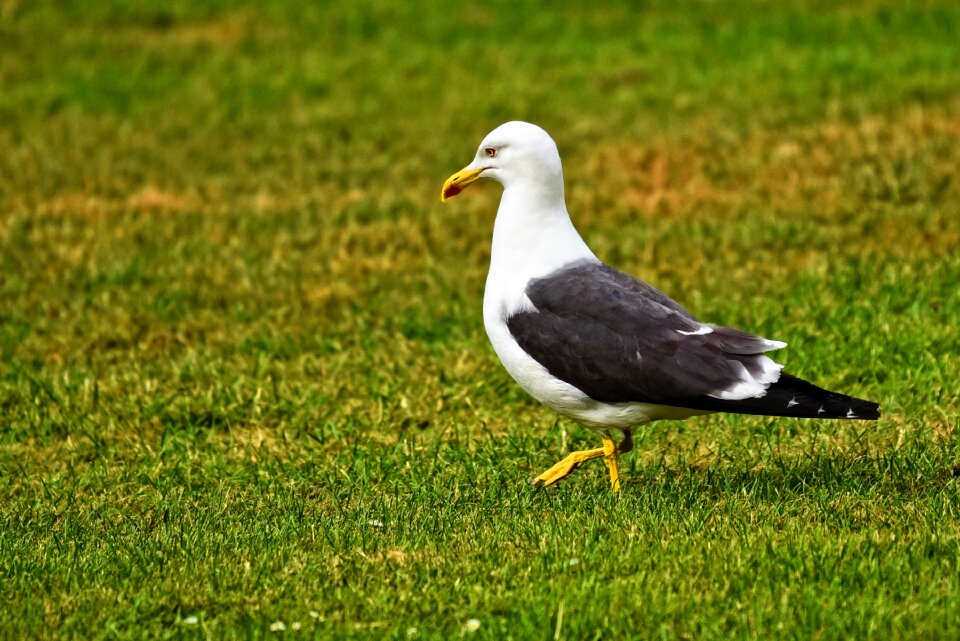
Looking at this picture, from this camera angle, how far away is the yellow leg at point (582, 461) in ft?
20.0

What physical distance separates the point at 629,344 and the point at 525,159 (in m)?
1.06

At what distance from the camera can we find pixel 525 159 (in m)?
6.22

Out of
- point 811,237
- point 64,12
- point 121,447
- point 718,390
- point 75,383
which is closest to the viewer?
point 718,390

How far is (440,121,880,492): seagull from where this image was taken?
5.47 metres

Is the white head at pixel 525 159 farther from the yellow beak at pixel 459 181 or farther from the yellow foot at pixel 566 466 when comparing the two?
the yellow foot at pixel 566 466

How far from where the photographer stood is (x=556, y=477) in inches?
244

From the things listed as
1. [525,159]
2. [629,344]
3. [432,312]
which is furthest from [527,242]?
[432,312]

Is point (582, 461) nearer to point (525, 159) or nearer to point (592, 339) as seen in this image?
point (592, 339)

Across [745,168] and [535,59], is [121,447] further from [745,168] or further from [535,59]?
[535,59]

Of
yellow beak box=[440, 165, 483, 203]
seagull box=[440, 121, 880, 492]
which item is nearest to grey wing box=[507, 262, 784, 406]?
seagull box=[440, 121, 880, 492]

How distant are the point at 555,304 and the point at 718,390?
855mm

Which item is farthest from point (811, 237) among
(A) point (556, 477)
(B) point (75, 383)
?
(B) point (75, 383)

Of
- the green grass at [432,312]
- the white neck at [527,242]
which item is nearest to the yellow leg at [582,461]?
the green grass at [432,312]

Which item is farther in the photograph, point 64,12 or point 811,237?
point 64,12
